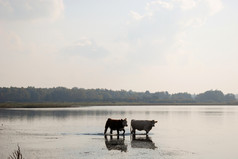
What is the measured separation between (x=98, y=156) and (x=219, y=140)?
474 inches

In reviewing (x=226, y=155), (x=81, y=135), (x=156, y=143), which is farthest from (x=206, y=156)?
(x=81, y=135)

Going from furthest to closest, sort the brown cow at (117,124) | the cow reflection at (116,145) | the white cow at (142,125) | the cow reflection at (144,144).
Answer: the white cow at (142,125) < the brown cow at (117,124) < the cow reflection at (144,144) < the cow reflection at (116,145)

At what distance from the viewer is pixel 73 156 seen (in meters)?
20.2

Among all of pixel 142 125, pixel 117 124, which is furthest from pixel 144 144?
pixel 142 125

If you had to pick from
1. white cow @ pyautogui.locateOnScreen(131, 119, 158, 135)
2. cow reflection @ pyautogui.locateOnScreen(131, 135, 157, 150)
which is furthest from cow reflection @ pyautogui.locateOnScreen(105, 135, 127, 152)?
white cow @ pyautogui.locateOnScreen(131, 119, 158, 135)

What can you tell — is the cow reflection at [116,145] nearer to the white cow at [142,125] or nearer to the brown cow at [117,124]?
the brown cow at [117,124]

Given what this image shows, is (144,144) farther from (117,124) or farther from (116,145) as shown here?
(117,124)

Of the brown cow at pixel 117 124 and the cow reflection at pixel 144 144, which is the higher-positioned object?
the brown cow at pixel 117 124

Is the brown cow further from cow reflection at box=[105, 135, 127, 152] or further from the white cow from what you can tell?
cow reflection at box=[105, 135, 127, 152]

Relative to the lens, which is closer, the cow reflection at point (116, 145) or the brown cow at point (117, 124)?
the cow reflection at point (116, 145)

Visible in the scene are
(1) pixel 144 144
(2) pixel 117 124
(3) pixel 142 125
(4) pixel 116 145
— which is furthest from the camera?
(3) pixel 142 125

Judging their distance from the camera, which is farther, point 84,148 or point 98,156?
point 84,148

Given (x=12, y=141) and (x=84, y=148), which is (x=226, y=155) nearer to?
(x=84, y=148)

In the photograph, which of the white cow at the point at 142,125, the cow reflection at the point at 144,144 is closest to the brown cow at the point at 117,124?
the white cow at the point at 142,125
